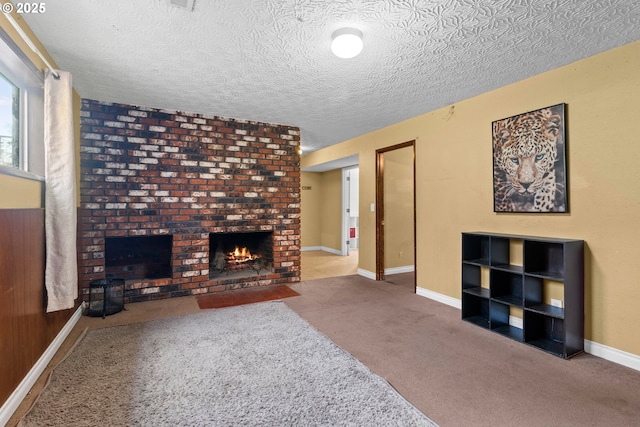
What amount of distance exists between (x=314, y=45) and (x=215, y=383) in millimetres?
2442

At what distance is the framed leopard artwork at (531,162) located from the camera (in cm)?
256

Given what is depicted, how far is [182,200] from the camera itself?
3895 millimetres

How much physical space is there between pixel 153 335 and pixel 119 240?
1.80 m

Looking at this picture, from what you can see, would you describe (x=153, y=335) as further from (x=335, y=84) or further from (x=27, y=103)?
(x=335, y=84)

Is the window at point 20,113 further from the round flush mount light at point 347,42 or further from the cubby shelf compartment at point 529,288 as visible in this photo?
the cubby shelf compartment at point 529,288

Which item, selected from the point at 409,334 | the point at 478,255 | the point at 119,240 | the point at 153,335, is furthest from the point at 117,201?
the point at 478,255

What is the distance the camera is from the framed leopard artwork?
2.56 metres

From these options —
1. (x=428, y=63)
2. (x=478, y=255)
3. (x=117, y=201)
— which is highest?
(x=428, y=63)

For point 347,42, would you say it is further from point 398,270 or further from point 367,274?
point 398,270

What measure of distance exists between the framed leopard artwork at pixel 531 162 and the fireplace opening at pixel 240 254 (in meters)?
3.07

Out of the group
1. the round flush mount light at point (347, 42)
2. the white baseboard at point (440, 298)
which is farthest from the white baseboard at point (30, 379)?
the white baseboard at point (440, 298)

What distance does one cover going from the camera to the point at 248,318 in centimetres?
309

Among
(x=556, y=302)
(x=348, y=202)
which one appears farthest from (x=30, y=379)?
(x=348, y=202)

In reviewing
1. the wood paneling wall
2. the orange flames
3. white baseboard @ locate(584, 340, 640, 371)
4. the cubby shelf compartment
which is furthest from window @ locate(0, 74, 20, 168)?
white baseboard @ locate(584, 340, 640, 371)
